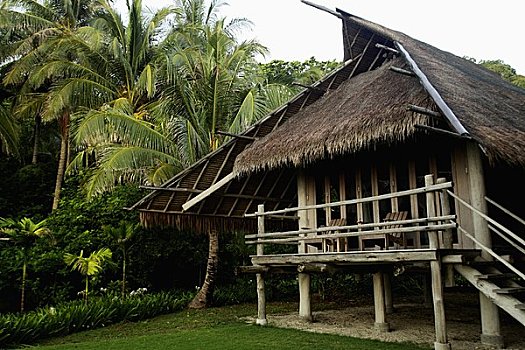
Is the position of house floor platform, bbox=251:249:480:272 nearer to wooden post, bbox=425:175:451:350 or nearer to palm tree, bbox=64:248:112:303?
wooden post, bbox=425:175:451:350

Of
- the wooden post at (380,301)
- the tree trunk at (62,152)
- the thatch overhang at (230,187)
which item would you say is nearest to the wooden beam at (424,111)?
the wooden post at (380,301)

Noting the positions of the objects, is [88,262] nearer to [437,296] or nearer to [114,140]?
[114,140]

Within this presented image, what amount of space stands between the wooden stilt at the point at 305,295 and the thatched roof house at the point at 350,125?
2.06 m

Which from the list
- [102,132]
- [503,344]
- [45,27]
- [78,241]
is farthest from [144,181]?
[45,27]

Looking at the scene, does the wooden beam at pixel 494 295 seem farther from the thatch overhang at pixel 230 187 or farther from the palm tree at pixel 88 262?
the palm tree at pixel 88 262

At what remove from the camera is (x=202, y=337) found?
25.5 feet

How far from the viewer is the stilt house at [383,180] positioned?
6.38 m

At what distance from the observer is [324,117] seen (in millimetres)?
9289

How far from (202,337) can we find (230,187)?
4.09 metres

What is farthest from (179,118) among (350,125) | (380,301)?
(380,301)

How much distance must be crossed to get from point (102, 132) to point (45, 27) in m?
9.35

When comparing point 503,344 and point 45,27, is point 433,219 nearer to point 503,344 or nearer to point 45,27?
point 503,344

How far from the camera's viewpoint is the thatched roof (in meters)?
6.68

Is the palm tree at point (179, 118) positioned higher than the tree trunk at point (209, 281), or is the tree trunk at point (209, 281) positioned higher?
the palm tree at point (179, 118)
